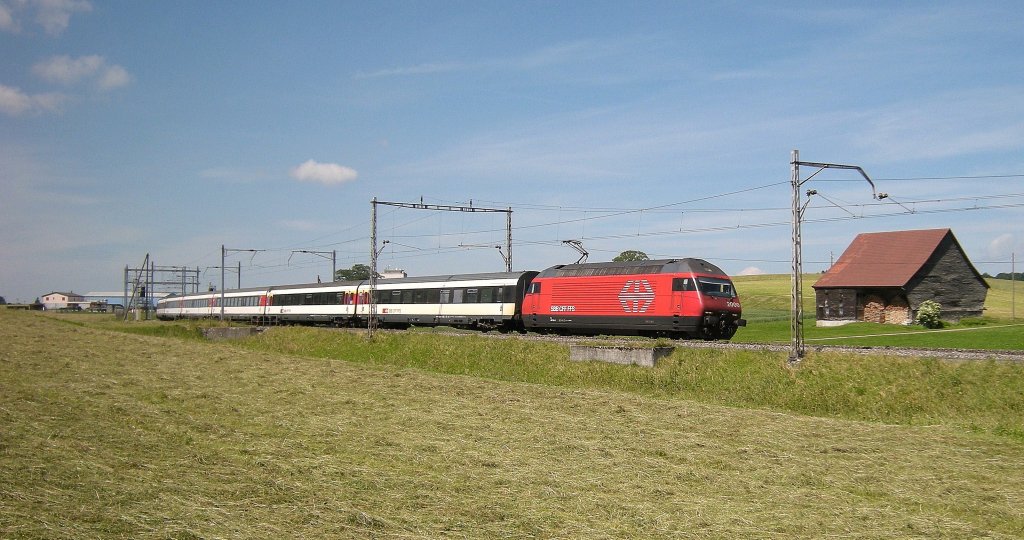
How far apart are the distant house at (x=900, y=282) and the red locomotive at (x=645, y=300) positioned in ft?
99.5

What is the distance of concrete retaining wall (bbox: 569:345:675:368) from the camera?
29.4 meters

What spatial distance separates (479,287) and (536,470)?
1406 inches

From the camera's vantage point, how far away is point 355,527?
852 centimetres

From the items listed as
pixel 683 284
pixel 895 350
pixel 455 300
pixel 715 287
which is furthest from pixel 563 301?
pixel 895 350

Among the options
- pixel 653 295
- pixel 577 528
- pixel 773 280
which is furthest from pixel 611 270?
pixel 773 280

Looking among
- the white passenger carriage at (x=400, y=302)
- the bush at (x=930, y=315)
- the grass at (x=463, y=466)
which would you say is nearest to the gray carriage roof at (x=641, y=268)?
the white passenger carriage at (x=400, y=302)

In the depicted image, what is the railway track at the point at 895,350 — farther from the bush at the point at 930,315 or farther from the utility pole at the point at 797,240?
the bush at the point at 930,315

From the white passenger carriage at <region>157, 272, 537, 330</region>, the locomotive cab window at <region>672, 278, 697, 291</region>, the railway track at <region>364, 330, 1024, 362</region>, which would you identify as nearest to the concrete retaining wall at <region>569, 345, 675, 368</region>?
the railway track at <region>364, 330, 1024, 362</region>

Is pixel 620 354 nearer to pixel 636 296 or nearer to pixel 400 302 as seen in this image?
pixel 636 296

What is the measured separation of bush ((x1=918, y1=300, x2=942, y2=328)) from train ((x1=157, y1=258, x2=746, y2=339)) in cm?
2793

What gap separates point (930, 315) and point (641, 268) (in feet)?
106

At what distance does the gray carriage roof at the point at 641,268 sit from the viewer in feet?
112

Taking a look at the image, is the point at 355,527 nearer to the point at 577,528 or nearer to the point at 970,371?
the point at 577,528

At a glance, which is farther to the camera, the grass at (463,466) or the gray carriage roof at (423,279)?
the gray carriage roof at (423,279)
